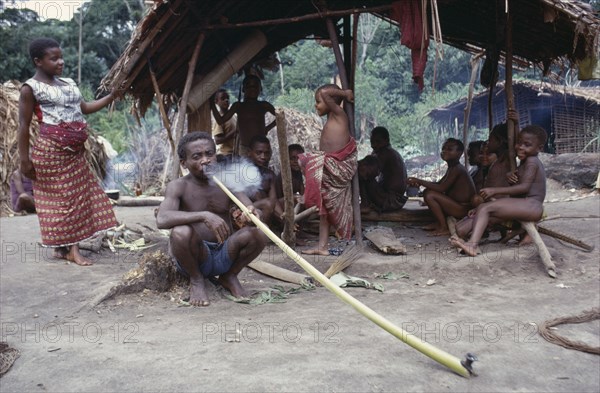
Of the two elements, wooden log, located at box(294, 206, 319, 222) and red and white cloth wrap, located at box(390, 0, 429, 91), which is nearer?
red and white cloth wrap, located at box(390, 0, 429, 91)

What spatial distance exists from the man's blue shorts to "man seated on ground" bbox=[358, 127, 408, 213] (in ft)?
9.56

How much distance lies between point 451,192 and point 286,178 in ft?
6.60

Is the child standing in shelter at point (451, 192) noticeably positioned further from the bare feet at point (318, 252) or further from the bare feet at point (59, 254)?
the bare feet at point (59, 254)

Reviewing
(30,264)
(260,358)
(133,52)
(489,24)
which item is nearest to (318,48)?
(489,24)

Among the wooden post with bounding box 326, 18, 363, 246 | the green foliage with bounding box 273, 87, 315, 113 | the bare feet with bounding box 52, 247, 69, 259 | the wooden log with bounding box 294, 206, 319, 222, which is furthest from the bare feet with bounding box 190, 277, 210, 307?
the green foliage with bounding box 273, 87, 315, 113

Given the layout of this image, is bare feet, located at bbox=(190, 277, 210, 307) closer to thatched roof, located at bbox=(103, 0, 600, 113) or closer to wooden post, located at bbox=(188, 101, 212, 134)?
thatched roof, located at bbox=(103, 0, 600, 113)

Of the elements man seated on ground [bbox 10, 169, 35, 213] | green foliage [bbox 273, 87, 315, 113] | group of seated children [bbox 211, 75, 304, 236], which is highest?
green foliage [bbox 273, 87, 315, 113]

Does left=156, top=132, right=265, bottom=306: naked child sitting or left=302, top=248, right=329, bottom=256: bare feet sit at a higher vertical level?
left=156, top=132, right=265, bottom=306: naked child sitting

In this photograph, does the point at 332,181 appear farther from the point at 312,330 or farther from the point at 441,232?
the point at 312,330

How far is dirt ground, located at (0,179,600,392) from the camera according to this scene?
6.98ft

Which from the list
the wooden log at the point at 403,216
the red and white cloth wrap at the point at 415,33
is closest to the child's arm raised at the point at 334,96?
the red and white cloth wrap at the point at 415,33

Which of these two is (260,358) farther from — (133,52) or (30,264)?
(133,52)

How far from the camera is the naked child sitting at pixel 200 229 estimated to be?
312 cm

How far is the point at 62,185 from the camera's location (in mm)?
4160
